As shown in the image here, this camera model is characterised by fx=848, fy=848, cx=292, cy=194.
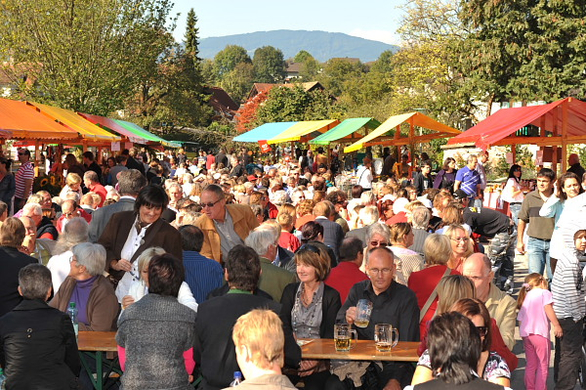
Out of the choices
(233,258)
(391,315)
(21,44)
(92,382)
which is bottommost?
(92,382)

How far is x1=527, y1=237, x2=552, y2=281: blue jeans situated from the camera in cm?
1077

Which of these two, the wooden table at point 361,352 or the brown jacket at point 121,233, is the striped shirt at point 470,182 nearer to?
the brown jacket at point 121,233

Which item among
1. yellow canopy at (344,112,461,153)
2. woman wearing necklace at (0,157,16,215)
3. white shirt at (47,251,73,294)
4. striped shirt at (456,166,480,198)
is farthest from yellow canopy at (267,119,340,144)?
white shirt at (47,251,73,294)

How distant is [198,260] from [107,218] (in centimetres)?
133

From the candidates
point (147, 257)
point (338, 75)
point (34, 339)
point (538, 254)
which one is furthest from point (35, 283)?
point (338, 75)

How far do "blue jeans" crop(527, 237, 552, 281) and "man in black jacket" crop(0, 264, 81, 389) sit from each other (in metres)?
7.14

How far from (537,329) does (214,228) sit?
3.09 metres

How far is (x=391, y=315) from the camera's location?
569 centimetres

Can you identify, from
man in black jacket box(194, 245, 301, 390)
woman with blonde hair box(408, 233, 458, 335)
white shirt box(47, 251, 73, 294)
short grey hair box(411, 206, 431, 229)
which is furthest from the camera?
short grey hair box(411, 206, 431, 229)

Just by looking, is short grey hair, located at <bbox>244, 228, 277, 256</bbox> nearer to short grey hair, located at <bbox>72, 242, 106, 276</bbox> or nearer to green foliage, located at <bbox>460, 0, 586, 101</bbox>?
short grey hair, located at <bbox>72, 242, 106, 276</bbox>

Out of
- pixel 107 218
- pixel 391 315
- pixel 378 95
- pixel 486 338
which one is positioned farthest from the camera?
pixel 378 95

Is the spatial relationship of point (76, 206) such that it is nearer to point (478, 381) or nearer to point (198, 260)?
point (198, 260)

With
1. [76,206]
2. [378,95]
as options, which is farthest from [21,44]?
[378,95]

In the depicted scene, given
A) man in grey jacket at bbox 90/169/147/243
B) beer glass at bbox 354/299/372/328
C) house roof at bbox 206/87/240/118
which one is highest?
house roof at bbox 206/87/240/118
